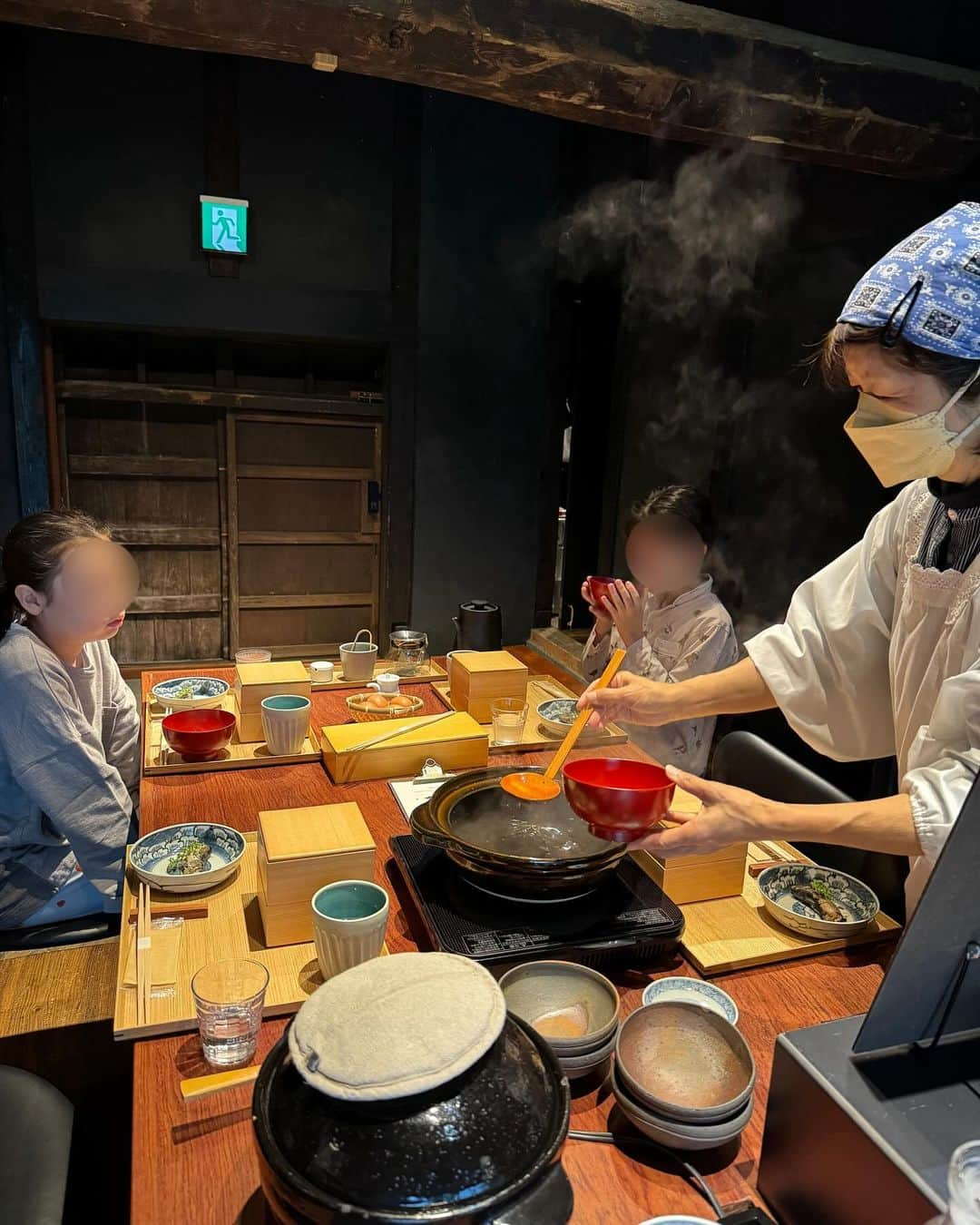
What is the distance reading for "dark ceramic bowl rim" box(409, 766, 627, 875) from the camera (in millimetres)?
1538

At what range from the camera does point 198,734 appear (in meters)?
2.61

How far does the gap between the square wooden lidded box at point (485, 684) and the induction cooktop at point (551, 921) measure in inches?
55.9

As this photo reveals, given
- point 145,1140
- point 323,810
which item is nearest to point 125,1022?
point 145,1140

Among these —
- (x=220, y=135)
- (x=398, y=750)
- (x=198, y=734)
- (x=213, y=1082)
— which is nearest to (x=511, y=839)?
(x=213, y=1082)

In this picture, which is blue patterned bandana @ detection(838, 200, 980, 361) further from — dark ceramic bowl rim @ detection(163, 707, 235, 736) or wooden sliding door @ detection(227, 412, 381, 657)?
wooden sliding door @ detection(227, 412, 381, 657)

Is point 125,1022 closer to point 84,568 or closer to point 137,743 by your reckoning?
point 84,568

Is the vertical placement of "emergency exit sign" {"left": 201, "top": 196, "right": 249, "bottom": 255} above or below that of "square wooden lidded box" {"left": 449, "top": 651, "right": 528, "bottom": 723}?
above

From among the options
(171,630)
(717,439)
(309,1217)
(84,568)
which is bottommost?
(171,630)

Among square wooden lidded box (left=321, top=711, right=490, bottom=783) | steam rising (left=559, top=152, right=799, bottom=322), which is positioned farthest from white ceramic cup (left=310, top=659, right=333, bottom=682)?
steam rising (left=559, top=152, right=799, bottom=322)

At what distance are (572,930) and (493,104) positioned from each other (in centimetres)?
643

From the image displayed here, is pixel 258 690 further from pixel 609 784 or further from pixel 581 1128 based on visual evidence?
pixel 581 1128

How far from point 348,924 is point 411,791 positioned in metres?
0.95

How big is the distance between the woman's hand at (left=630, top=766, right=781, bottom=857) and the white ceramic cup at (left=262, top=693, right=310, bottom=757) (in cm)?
148

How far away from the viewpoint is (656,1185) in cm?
116
